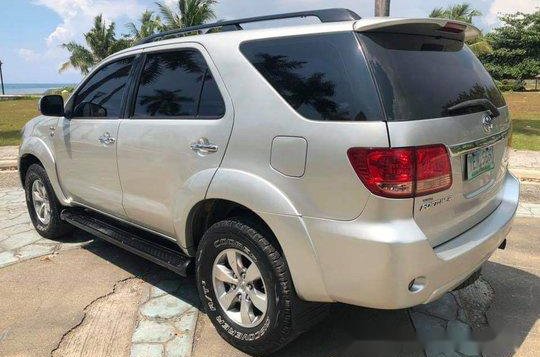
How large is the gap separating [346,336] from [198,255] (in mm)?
1055

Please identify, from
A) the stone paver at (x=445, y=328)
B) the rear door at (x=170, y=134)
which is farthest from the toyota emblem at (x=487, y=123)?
the rear door at (x=170, y=134)

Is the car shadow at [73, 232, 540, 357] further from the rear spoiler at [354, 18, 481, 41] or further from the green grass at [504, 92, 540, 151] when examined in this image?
the green grass at [504, 92, 540, 151]

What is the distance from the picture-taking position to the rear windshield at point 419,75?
2275 mm

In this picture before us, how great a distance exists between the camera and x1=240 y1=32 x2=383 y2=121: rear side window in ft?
7.50

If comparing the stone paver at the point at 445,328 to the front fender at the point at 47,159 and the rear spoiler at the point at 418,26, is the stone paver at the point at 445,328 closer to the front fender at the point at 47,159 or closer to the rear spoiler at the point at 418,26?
the rear spoiler at the point at 418,26

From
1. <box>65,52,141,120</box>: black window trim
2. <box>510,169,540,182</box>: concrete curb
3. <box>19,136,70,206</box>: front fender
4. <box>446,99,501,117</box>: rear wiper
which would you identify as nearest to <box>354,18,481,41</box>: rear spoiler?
<box>446,99,501,117</box>: rear wiper

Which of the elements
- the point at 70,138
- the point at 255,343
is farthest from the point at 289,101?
the point at 70,138

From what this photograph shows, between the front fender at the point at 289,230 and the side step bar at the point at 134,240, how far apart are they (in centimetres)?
86

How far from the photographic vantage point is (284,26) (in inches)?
106

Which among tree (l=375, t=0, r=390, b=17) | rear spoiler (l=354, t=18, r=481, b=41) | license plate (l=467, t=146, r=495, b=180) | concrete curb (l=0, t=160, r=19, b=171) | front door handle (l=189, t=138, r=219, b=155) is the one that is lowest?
concrete curb (l=0, t=160, r=19, b=171)

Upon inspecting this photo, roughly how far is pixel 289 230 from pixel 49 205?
10.4 feet

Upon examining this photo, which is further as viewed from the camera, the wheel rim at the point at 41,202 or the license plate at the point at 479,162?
the wheel rim at the point at 41,202

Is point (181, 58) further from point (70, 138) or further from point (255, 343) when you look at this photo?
point (255, 343)

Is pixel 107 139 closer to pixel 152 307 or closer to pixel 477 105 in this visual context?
pixel 152 307
